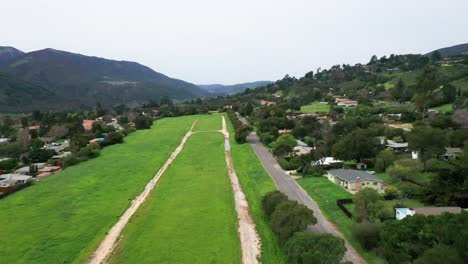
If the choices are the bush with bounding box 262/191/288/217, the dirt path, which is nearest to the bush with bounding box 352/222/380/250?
the bush with bounding box 262/191/288/217

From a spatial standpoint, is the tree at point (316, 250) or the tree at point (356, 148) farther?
the tree at point (356, 148)

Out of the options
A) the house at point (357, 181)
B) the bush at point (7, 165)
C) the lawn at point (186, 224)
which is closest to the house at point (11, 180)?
the bush at point (7, 165)

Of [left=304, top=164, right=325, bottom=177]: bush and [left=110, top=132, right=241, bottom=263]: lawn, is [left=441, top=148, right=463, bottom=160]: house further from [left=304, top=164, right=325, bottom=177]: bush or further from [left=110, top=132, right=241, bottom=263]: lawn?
[left=110, top=132, right=241, bottom=263]: lawn

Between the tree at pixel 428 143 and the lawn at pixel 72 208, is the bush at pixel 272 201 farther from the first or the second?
the tree at pixel 428 143

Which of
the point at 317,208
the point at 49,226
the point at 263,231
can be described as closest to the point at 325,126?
the point at 317,208

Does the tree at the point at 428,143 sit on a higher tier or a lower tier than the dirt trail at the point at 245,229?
higher

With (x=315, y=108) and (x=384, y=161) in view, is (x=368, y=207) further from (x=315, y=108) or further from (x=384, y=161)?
(x=315, y=108)

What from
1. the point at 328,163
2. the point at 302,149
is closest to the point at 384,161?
the point at 328,163

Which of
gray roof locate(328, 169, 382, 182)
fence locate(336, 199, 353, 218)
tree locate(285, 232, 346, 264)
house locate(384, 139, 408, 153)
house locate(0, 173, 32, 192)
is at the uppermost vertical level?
tree locate(285, 232, 346, 264)
